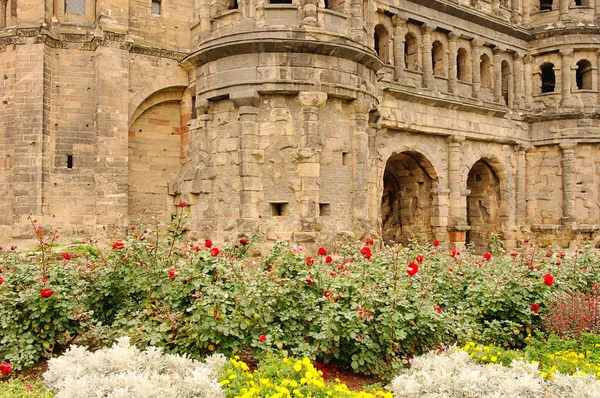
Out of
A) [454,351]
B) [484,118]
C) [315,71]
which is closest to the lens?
[454,351]

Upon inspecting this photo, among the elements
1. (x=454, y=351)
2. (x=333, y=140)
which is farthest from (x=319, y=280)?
(x=333, y=140)

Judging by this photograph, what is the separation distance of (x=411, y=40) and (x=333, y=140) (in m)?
6.49

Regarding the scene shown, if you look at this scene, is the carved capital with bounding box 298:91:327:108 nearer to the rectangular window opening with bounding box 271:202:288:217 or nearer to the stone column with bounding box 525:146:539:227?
the rectangular window opening with bounding box 271:202:288:217

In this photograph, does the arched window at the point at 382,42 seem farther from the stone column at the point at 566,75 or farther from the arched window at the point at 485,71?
the stone column at the point at 566,75

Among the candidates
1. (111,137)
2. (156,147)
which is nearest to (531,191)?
(156,147)

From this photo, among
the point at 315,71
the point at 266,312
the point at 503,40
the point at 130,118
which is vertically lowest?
the point at 266,312

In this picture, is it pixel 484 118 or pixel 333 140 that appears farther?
pixel 484 118

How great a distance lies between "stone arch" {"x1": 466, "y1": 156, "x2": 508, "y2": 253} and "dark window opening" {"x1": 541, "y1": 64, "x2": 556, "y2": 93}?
4481 millimetres

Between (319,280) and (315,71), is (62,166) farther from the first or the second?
(319,280)

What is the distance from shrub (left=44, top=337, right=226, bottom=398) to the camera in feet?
14.5

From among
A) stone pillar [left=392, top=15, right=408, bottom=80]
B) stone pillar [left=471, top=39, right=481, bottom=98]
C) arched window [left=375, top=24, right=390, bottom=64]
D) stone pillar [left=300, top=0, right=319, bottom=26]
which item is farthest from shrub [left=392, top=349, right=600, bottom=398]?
stone pillar [left=471, top=39, right=481, bottom=98]

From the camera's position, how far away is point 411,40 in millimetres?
16766

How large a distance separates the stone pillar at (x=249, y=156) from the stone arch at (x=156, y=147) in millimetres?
2708

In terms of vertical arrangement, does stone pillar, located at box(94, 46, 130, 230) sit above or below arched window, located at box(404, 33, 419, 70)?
below
